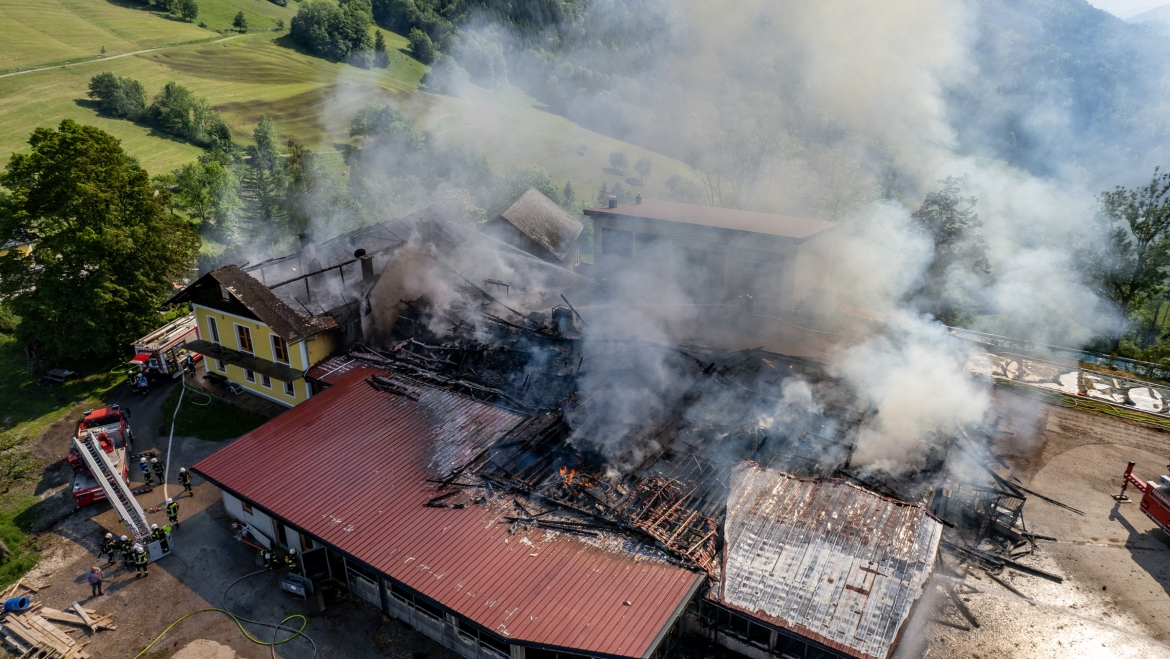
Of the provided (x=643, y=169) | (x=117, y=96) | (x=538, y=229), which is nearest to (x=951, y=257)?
(x=538, y=229)

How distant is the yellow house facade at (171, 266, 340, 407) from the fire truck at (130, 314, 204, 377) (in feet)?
9.52

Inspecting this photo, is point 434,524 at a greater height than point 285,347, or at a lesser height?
lesser

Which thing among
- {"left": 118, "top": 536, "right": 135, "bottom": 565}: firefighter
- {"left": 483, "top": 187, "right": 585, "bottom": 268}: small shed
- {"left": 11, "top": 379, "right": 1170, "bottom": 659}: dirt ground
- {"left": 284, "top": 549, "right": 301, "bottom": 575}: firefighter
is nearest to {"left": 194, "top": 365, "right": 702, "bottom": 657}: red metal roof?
{"left": 284, "top": 549, "right": 301, "bottom": 575}: firefighter

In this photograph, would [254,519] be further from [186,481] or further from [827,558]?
[827,558]

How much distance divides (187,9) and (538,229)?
242ft

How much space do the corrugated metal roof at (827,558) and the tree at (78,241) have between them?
94.8ft

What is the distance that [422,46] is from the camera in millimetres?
72062

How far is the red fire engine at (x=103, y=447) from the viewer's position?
19016 millimetres

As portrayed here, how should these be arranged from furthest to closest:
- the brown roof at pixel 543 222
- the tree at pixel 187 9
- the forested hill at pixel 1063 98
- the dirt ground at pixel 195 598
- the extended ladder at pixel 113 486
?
the tree at pixel 187 9, the forested hill at pixel 1063 98, the brown roof at pixel 543 222, the extended ladder at pixel 113 486, the dirt ground at pixel 195 598

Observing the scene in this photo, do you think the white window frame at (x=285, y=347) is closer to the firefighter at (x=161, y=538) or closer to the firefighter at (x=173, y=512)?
the firefighter at (x=173, y=512)

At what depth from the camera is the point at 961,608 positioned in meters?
13.9

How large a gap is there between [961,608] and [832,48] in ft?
166

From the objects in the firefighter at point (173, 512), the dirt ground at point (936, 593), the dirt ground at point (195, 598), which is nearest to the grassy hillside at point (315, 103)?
the dirt ground at point (195, 598)

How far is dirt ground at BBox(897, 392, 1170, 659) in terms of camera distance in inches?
515
